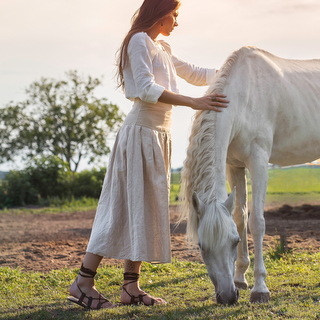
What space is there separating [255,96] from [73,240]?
4.59 meters

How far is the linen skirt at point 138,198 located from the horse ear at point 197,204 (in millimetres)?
371

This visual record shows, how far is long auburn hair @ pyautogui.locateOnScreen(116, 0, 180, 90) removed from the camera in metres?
3.38

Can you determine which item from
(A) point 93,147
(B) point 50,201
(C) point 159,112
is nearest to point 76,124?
(A) point 93,147

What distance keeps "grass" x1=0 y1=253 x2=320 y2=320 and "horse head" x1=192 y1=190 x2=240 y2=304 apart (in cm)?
18

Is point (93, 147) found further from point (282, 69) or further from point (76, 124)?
point (282, 69)

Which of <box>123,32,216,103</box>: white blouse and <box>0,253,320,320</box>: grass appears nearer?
<box>0,253,320,320</box>: grass

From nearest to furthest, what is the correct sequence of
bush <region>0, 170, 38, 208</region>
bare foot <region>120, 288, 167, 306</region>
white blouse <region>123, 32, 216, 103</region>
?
white blouse <region>123, 32, 216, 103</region> < bare foot <region>120, 288, 167, 306</region> < bush <region>0, 170, 38, 208</region>

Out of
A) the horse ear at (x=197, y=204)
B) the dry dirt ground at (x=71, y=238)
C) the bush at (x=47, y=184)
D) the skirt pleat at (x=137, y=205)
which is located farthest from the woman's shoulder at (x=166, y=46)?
the bush at (x=47, y=184)

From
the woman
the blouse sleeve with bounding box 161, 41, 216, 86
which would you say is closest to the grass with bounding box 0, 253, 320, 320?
the woman

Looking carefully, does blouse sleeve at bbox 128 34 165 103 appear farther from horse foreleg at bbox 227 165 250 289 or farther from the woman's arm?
horse foreleg at bbox 227 165 250 289

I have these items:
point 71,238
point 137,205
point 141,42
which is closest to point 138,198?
point 137,205

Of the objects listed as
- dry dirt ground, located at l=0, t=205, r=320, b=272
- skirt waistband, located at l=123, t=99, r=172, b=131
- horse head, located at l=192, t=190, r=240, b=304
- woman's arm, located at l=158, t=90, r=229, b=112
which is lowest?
dry dirt ground, located at l=0, t=205, r=320, b=272

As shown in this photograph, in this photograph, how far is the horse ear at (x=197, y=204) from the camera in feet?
9.99

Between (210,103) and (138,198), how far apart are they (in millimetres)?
946
